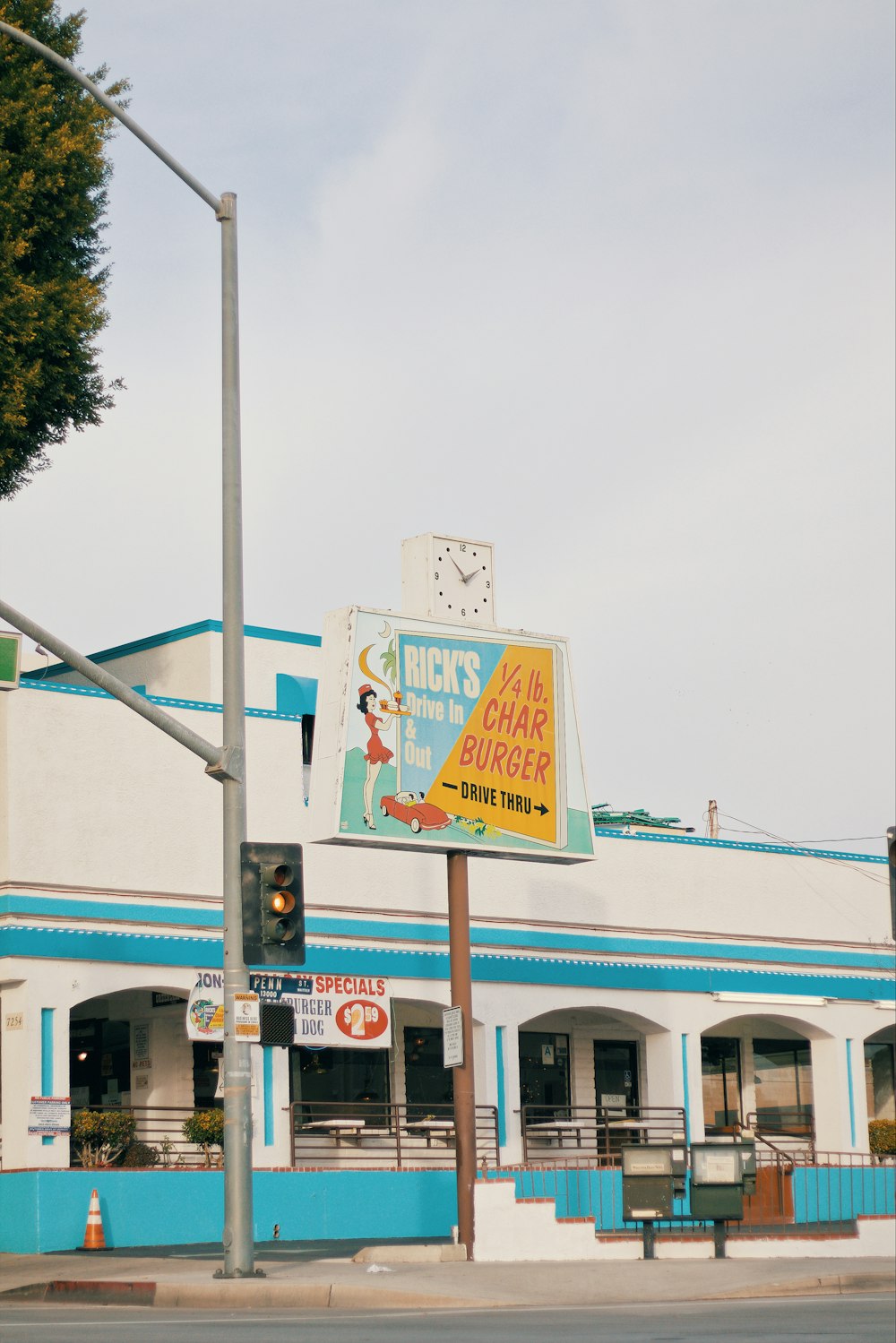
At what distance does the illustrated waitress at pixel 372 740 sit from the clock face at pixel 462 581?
62.0 inches

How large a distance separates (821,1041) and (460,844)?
14.6 metres

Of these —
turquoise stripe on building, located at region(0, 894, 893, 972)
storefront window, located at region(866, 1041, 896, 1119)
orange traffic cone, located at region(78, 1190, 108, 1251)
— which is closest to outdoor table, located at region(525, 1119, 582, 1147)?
turquoise stripe on building, located at region(0, 894, 893, 972)

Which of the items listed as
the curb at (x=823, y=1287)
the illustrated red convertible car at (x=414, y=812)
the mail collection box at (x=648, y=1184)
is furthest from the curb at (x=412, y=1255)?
the illustrated red convertible car at (x=414, y=812)

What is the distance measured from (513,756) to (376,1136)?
7018mm

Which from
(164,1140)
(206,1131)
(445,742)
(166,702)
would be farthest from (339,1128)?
(445,742)

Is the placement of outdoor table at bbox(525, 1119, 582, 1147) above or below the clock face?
below

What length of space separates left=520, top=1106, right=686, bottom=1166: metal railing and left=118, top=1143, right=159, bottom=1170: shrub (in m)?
6.52

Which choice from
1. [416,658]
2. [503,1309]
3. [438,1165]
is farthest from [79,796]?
[503,1309]

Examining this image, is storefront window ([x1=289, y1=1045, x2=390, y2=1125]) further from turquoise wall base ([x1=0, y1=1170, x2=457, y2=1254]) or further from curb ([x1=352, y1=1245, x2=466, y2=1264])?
curb ([x1=352, y1=1245, x2=466, y2=1264])

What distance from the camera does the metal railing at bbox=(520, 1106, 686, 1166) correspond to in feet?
104

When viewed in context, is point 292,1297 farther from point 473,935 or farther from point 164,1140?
point 473,935

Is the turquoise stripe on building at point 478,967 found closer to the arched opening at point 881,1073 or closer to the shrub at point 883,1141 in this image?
the shrub at point 883,1141

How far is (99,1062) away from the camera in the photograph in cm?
3198

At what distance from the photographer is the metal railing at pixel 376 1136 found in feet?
95.6
